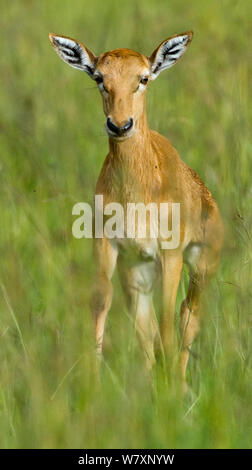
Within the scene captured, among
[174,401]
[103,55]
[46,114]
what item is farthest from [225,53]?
[174,401]

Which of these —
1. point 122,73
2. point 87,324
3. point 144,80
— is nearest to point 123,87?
point 122,73

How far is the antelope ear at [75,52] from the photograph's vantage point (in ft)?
21.5

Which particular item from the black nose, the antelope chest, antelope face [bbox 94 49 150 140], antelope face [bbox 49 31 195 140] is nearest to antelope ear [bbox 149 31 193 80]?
antelope face [bbox 49 31 195 140]

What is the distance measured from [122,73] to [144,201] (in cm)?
73

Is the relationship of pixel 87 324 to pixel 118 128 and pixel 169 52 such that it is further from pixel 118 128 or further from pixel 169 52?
pixel 169 52

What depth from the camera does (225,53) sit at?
8.05 m

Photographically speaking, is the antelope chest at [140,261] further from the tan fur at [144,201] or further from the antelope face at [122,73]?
the antelope face at [122,73]

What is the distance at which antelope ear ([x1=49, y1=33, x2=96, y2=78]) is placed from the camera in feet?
21.5

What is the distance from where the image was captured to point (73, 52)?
6594mm

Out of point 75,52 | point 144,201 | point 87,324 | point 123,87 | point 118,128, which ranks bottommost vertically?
point 87,324

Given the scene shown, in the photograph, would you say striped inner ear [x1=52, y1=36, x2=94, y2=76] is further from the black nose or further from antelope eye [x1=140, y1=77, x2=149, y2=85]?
the black nose

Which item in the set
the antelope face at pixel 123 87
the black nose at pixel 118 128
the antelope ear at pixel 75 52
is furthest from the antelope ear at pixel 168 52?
the black nose at pixel 118 128

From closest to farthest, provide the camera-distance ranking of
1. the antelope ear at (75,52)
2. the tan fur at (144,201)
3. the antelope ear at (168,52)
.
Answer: the tan fur at (144,201)
the antelope ear at (75,52)
the antelope ear at (168,52)

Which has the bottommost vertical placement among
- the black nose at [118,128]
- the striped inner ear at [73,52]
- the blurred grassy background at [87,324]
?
the blurred grassy background at [87,324]
